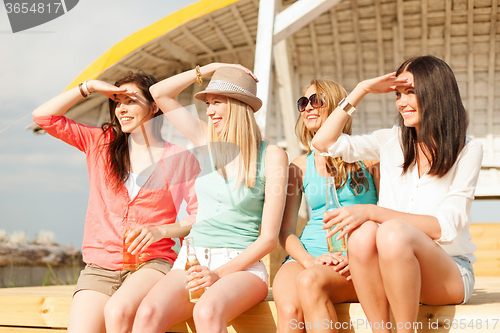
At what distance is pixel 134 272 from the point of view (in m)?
2.42

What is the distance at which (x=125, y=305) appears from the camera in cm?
212

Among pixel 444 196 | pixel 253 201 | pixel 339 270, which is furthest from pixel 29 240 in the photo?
pixel 444 196

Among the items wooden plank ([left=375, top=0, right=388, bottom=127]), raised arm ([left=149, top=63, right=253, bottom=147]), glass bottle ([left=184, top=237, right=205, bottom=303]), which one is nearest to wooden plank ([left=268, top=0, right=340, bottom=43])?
raised arm ([left=149, top=63, right=253, bottom=147])

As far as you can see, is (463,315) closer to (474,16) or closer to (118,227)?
(118,227)

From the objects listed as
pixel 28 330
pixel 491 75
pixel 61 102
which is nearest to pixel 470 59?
pixel 491 75

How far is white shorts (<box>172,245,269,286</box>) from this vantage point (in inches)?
92.0

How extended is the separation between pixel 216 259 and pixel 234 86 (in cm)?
102

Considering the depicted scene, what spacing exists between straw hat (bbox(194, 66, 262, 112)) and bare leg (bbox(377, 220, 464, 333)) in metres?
1.16

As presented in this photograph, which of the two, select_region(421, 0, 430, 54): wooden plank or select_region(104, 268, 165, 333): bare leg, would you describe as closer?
select_region(104, 268, 165, 333): bare leg

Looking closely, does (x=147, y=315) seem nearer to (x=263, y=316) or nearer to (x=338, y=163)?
(x=263, y=316)

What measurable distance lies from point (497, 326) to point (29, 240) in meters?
6.47

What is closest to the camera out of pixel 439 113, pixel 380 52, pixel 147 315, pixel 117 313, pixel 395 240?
pixel 395 240

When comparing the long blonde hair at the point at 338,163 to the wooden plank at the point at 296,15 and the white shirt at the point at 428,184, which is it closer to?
the white shirt at the point at 428,184

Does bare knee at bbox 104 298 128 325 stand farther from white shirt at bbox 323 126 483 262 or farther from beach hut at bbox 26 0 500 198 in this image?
beach hut at bbox 26 0 500 198
